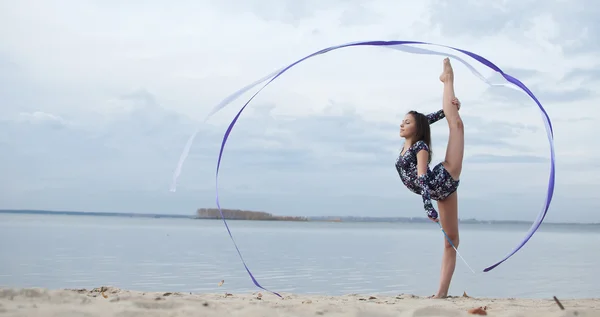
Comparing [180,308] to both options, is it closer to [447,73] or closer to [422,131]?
[422,131]

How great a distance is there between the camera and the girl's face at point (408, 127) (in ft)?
19.8

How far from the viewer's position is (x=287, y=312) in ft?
14.7

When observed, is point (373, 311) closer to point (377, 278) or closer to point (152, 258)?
point (377, 278)

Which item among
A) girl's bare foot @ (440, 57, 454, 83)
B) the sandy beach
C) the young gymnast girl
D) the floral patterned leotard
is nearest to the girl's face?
the young gymnast girl

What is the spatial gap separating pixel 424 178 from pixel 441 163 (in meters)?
0.30

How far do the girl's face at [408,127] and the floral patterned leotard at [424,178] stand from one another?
129mm

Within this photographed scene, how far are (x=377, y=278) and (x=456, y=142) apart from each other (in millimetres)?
5881

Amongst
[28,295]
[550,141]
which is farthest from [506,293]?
[28,295]


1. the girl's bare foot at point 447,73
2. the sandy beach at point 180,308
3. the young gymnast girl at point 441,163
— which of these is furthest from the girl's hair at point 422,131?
the sandy beach at point 180,308

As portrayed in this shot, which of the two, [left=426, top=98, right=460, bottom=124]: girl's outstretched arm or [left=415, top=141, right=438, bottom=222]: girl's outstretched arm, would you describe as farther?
[left=426, top=98, right=460, bottom=124]: girl's outstretched arm

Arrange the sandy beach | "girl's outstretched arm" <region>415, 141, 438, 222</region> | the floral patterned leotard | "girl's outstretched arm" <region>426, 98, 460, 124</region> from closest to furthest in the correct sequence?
the sandy beach, "girl's outstretched arm" <region>415, 141, 438, 222</region>, the floral patterned leotard, "girl's outstretched arm" <region>426, 98, 460, 124</region>

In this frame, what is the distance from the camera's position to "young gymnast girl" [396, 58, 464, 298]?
19.0ft

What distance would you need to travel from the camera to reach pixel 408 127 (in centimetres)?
604

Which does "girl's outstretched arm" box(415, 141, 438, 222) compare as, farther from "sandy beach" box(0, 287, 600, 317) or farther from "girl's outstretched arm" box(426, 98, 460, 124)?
"sandy beach" box(0, 287, 600, 317)
